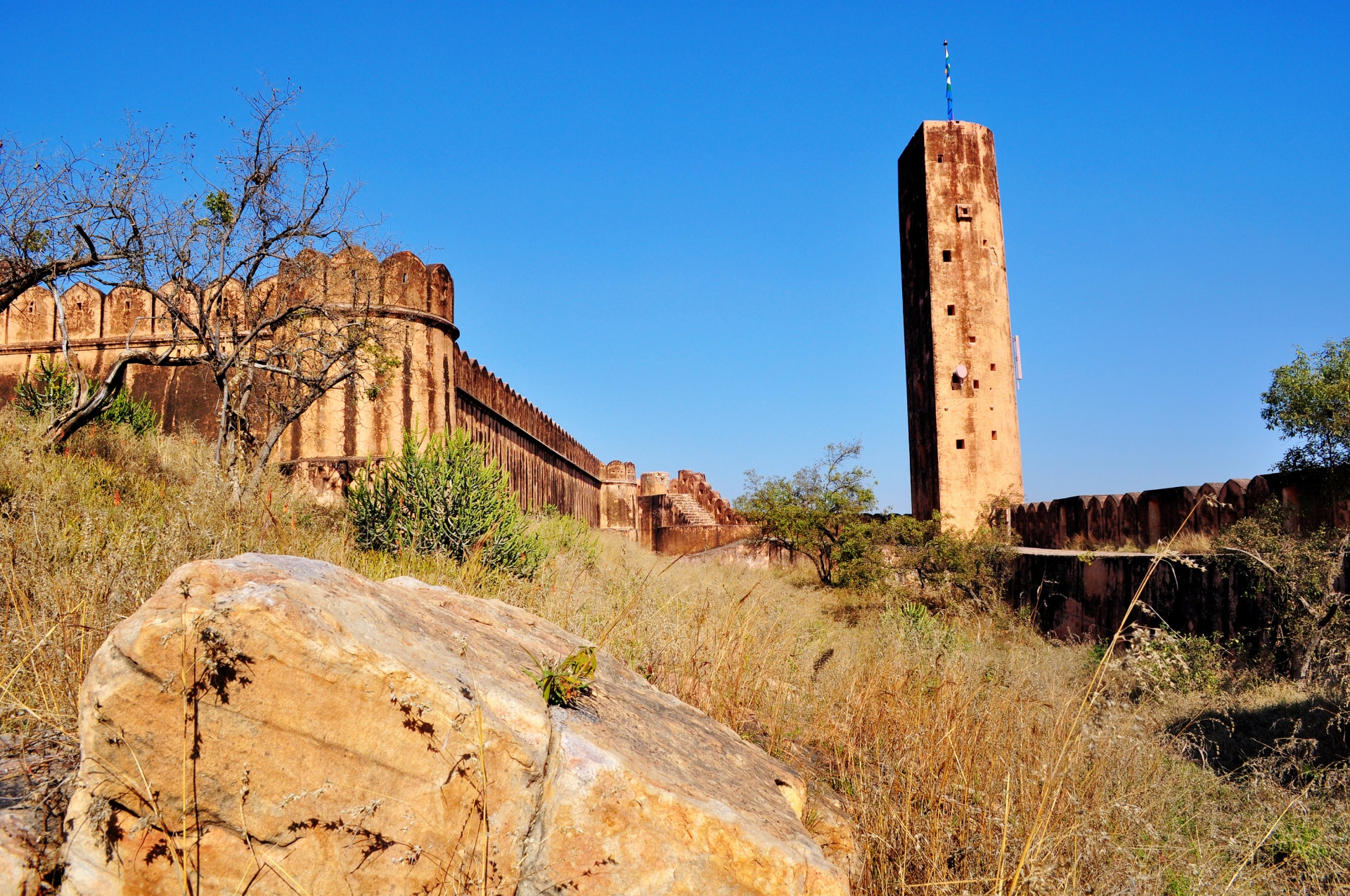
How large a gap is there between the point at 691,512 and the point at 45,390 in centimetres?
1516

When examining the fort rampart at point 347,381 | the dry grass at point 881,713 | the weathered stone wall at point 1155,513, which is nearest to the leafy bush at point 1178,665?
the dry grass at point 881,713

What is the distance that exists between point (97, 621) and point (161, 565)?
79 centimetres

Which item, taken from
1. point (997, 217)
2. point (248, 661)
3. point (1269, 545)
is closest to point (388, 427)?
point (248, 661)

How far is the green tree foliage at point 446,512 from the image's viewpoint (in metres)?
6.82

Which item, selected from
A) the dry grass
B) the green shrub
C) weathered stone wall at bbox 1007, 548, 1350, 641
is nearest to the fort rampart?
the green shrub

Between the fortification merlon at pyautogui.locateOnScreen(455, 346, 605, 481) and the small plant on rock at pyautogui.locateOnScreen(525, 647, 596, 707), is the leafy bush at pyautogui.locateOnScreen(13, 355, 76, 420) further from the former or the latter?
the small plant on rock at pyautogui.locateOnScreen(525, 647, 596, 707)

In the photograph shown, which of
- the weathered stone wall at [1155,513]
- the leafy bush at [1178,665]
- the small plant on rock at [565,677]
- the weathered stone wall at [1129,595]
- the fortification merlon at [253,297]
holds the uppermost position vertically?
the fortification merlon at [253,297]

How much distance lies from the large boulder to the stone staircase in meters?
19.5

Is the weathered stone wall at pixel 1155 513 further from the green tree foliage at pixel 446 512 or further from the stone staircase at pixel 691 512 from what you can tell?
the stone staircase at pixel 691 512

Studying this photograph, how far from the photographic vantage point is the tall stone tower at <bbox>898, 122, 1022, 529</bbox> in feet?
52.3

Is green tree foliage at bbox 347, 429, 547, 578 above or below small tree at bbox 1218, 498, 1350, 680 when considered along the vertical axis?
above

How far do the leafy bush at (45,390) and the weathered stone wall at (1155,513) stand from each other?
38.3 ft

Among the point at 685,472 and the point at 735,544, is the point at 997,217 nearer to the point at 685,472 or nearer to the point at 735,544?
the point at 735,544

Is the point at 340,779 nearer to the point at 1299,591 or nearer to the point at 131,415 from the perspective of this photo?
the point at 1299,591
